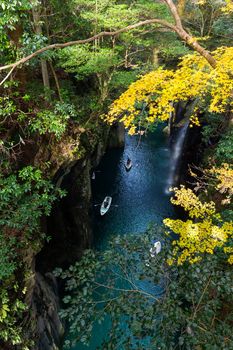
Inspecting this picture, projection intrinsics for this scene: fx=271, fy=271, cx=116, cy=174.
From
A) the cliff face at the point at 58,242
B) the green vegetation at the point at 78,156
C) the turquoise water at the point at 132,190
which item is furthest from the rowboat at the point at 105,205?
the green vegetation at the point at 78,156

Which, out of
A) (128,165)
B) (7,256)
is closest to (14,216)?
(7,256)

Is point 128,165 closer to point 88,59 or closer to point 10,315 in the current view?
point 88,59

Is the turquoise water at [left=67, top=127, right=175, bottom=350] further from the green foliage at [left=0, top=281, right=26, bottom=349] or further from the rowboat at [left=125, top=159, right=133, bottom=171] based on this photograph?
the green foliage at [left=0, top=281, right=26, bottom=349]

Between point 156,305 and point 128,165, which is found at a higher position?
point 156,305

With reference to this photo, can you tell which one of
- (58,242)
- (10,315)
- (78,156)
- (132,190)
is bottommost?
(132,190)

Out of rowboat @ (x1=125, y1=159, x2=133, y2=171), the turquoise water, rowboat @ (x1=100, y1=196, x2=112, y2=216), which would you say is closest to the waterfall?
the turquoise water

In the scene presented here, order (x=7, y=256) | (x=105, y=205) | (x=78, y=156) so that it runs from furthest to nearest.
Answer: (x=105, y=205), (x=78, y=156), (x=7, y=256)
